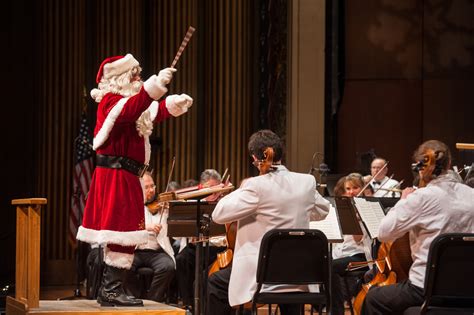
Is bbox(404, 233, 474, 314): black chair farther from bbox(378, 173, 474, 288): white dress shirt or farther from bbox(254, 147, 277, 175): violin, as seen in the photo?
bbox(254, 147, 277, 175): violin

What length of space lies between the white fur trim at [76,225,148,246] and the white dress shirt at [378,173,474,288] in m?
1.41

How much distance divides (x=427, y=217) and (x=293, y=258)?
75 centimetres

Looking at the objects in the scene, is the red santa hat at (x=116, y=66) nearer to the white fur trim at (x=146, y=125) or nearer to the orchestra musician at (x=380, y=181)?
the white fur trim at (x=146, y=125)

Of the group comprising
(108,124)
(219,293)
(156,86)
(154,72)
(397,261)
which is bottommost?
(219,293)

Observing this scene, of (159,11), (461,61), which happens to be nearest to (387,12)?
(461,61)

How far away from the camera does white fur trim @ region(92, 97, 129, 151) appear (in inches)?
199

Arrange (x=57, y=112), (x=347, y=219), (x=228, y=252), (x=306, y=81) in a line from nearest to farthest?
(x=228, y=252) → (x=347, y=219) → (x=306, y=81) → (x=57, y=112)

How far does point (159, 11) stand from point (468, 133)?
3.89 m

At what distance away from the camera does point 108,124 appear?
509 cm

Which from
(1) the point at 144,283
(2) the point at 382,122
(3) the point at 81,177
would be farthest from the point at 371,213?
(2) the point at 382,122

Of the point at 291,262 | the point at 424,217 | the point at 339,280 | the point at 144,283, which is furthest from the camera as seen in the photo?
the point at 144,283

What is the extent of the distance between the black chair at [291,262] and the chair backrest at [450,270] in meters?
0.63

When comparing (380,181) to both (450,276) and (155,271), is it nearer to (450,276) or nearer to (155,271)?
(155,271)

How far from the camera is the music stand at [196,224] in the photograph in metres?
5.98
